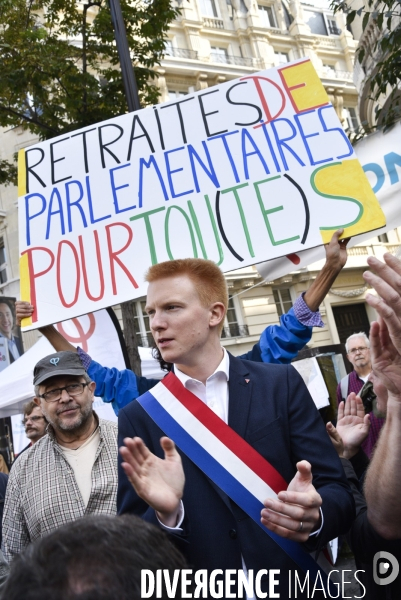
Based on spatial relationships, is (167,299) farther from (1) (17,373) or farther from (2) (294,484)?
(1) (17,373)

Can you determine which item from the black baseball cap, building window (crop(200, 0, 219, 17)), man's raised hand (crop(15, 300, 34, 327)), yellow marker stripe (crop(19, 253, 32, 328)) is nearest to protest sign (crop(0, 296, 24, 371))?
yellow marker stripe (crop(19, 253, 32, 328))

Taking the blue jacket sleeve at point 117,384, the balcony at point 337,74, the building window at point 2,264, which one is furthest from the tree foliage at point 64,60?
the balcony at point 337,74

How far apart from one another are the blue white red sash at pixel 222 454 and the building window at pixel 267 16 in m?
27.4

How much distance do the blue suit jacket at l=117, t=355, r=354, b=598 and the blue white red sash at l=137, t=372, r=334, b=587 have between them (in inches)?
1.1

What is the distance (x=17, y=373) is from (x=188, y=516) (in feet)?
17.5

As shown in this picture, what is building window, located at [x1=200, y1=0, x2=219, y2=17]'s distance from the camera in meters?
25.2

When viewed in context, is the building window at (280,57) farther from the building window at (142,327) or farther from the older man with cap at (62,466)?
the older man with cap at (62,466)

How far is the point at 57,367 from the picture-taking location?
9.36 feet

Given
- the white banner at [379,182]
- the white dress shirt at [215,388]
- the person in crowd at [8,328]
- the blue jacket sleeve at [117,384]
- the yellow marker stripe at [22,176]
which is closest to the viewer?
A: the white dress shirt at [215,388]

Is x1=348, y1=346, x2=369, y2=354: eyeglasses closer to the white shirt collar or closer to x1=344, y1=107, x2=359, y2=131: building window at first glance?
the white shirt collar

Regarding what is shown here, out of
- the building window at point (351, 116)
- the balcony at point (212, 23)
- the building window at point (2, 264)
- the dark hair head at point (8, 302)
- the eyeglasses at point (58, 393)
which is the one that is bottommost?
the eyeglasses at point (58, 393)

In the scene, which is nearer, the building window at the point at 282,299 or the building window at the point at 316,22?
the building window at the point at 282,299

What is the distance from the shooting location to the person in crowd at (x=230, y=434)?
60.7 inches

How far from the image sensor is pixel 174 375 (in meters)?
2.03
